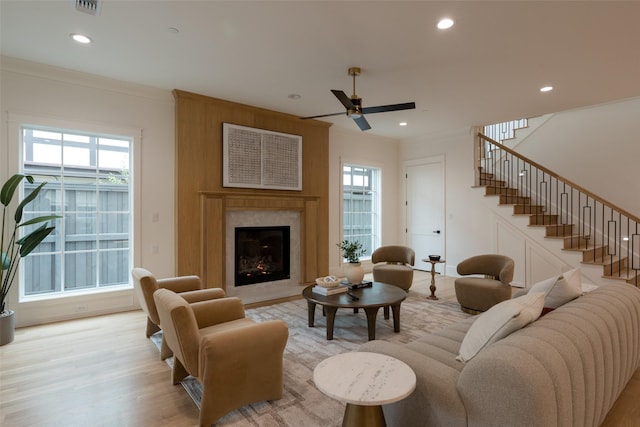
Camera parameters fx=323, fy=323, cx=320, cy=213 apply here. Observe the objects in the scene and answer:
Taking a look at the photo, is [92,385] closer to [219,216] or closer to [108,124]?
[219,216]

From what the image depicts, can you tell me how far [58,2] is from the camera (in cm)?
261

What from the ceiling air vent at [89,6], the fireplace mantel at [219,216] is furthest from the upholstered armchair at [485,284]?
the ceiling air vent at [89,6]

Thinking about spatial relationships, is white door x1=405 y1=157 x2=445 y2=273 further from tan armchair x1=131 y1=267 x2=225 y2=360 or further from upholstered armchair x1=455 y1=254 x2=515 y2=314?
tan armchair x1=131 y1=267 x2=225 y2=360

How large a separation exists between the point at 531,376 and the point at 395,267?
3.98 m

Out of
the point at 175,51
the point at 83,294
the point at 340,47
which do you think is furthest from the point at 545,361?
the point at 83,294

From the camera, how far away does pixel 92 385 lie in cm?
255

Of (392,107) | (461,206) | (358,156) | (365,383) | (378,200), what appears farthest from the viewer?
(378,200)

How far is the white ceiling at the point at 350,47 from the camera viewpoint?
106 inches

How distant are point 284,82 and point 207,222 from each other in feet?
7.25

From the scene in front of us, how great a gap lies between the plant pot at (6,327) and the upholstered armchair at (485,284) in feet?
17.0

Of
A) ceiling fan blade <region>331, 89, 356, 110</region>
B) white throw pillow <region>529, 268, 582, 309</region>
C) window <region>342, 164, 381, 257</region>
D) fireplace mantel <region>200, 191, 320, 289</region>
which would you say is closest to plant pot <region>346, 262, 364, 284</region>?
fireplace mantel <region>200, 191, 320, 289</region>

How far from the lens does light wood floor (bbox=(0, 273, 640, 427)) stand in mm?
2145

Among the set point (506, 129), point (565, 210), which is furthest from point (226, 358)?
point (506, 129)

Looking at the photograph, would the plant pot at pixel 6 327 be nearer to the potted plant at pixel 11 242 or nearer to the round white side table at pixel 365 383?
the potted plant at pixel 11 242
